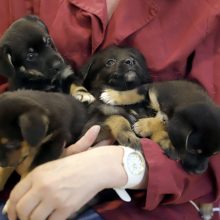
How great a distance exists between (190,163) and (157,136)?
0.54ft

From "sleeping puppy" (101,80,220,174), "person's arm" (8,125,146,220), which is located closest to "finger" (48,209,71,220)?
"person's arm" (8,125,146,220)

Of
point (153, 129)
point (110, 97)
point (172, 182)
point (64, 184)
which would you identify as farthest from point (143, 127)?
point (64, 184)

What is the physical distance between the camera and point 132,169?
1.33 meters

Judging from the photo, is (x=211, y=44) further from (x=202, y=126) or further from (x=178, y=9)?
(x=202, y=126)

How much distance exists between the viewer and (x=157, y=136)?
4.88 feet

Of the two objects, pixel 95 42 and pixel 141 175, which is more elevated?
pixel 95 42

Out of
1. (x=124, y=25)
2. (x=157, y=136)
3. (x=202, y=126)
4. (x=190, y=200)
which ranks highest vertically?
(x=124, y=25)

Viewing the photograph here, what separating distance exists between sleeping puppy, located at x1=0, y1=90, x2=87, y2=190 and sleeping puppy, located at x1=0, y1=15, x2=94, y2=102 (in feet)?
0.60

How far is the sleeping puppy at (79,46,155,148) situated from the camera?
150cm

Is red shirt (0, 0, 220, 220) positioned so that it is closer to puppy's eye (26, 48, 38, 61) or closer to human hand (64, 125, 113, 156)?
puppy's eye (26, 48, 38, 61)

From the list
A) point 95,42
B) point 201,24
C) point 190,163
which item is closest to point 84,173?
point 190,163

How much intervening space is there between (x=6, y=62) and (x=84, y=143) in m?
0.39

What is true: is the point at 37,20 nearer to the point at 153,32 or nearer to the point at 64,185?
the point at 153,32

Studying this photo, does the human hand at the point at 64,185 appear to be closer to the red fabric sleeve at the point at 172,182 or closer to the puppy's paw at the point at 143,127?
the red fabric sleeve at the point at 172,182
